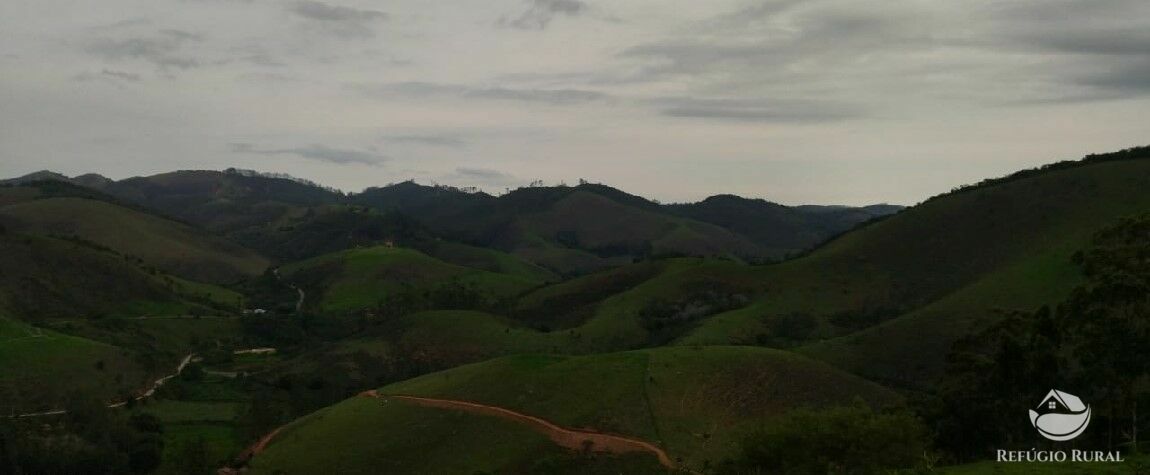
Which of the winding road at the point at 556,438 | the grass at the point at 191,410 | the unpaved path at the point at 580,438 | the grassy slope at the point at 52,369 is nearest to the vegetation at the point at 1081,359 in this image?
the winding road at the point at 556,438

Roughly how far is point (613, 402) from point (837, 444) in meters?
27.1

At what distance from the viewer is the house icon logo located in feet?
133

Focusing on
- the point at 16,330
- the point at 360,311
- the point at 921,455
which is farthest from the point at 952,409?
the point at 360,311

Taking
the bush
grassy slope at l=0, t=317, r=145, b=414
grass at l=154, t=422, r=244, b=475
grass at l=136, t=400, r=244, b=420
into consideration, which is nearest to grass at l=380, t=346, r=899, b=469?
the bush

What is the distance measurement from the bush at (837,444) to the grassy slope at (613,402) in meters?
12.3

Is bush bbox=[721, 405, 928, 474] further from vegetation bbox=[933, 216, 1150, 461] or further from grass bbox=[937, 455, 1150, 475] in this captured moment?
vegetation bbox=[933, 216, 1150, 461]

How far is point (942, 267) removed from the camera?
407 feet

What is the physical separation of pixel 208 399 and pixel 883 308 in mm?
93462

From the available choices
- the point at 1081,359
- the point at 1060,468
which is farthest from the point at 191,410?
the point at 1060,468

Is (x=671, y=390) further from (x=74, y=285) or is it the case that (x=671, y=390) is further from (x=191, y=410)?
(x=74, y=285)

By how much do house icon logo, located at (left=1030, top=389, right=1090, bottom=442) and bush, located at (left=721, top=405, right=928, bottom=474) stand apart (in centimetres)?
575

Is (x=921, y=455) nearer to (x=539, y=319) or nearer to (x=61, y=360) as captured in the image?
(x=61, y=360)

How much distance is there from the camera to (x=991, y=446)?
4738 centimetres

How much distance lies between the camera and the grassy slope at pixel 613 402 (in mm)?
62938
